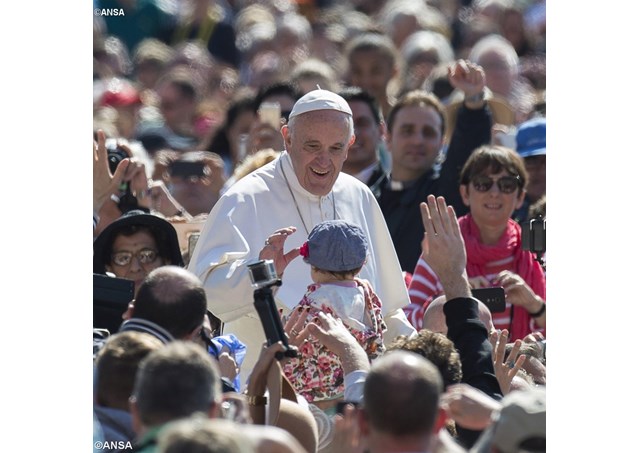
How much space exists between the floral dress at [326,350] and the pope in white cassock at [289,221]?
589 millimetres

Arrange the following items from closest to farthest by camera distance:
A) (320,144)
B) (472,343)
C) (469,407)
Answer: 1. (469,407)
2. (472,343)
3. (320,144)

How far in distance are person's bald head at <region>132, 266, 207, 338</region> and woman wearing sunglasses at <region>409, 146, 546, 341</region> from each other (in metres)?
2.53

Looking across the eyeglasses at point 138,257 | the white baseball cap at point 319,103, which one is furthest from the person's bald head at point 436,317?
the eyeglasses at point 138,257

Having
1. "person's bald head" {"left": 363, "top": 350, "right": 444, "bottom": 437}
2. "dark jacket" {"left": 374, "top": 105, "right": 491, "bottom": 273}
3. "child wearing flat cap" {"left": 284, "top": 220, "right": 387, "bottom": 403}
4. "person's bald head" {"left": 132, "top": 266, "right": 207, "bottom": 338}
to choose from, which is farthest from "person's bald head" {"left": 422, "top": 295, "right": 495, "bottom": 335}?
"person's bald head" {"left": 363, "top": 350, "right": 444, "bottom": 437}

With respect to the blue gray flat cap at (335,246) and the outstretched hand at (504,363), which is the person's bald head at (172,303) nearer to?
the blue gray flat cap at (335,246)

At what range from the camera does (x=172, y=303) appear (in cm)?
519

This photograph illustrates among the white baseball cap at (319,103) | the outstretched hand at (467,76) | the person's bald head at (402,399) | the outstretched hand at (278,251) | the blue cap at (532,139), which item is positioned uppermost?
the outstretched hand at (467,76)

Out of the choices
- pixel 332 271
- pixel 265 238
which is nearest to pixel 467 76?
pixel 265 238

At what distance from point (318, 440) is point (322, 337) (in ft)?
1.71

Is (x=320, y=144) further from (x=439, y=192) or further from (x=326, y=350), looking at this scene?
(x=439, y=192)

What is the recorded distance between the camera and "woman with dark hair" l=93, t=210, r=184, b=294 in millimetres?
6887

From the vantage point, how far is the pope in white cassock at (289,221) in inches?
259

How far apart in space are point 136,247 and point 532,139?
2915 mm
